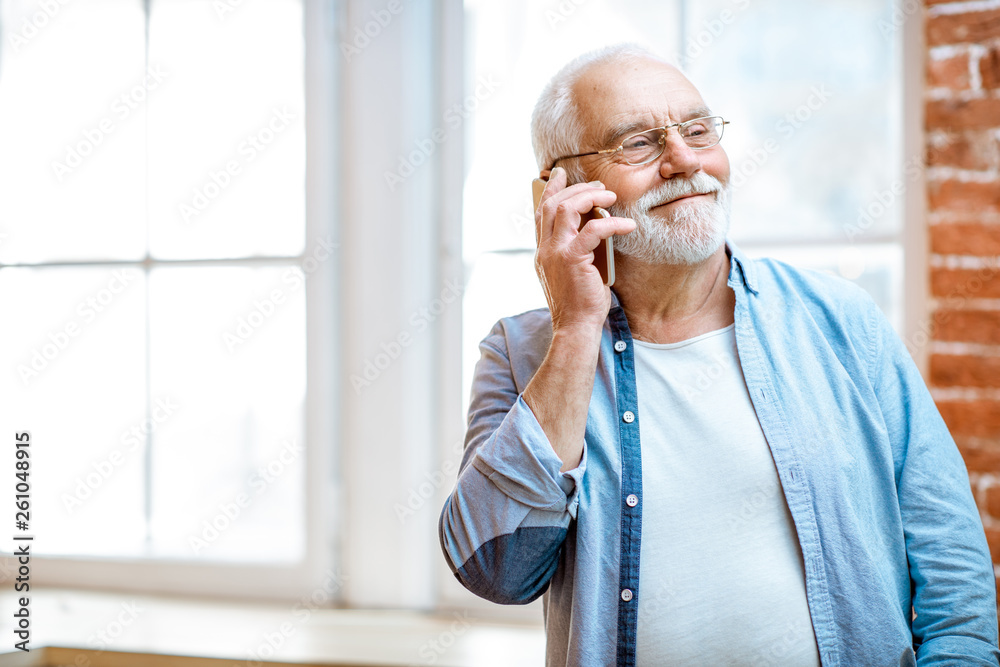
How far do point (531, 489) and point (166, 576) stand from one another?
1.46m

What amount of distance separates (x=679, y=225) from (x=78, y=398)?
73.5 inches

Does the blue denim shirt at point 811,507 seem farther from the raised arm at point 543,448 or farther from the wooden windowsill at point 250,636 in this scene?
the wooden windowsill at point 250,636

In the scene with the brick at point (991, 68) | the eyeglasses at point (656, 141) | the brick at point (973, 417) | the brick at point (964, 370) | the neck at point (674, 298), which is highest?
the brick at point (991, 68)

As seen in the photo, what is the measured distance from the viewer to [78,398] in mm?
2256

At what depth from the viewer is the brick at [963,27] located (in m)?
1.56

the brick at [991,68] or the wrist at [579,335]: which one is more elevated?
the brick at [991,68]

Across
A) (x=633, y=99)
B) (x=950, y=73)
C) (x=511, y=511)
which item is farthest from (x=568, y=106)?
(x=950, y=73)

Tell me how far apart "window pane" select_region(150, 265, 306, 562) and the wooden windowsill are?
0.17 m

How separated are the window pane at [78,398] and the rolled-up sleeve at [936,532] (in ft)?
6.32

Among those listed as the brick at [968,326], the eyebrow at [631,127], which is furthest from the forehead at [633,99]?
the brick at [968,326]

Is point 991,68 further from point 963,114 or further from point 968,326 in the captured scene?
point 968,326

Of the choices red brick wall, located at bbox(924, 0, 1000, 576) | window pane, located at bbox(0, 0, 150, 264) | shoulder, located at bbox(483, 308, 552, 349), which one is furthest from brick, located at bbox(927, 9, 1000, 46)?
window pane, located at bbox(0, 0, 150, 264)

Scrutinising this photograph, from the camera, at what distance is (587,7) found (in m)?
1.95

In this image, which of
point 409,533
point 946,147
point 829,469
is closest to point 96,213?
point 409,533
